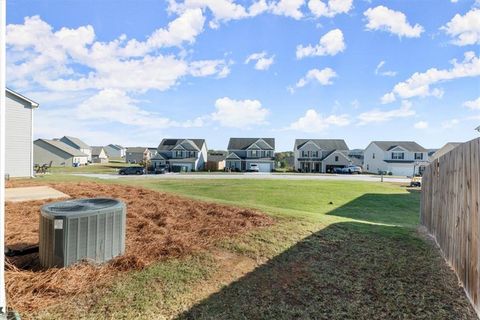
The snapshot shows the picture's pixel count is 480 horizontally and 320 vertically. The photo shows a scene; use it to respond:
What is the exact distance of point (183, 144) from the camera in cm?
6081

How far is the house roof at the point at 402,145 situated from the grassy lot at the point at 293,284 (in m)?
59.8

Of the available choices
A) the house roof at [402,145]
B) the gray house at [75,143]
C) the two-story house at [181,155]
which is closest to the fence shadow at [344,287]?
the two-story house at [181,155]

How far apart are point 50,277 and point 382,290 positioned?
4.65 metres

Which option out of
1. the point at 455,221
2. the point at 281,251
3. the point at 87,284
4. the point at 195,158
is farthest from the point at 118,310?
the point at 195,158

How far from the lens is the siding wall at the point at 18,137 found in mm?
18828

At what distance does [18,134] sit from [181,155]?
Answer: 41237 millimetres

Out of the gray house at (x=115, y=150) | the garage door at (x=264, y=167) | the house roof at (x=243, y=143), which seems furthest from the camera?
the gray house at (x=115, y=150)

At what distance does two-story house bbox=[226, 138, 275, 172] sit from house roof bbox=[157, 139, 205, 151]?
6.39 m

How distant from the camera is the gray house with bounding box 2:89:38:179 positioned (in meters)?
18.8

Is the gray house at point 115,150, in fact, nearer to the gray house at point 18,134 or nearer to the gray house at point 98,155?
the gray house at point 98,155

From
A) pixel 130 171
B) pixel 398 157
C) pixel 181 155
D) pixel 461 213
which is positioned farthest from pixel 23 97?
pixel 398 157

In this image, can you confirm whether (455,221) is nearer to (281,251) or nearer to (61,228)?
(281,251)

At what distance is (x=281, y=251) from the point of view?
5.38 m

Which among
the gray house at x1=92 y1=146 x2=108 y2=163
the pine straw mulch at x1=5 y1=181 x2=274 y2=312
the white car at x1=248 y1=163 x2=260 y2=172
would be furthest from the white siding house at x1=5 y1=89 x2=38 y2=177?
the gray house at x1=92 y1=146 x2=108 y2=163
